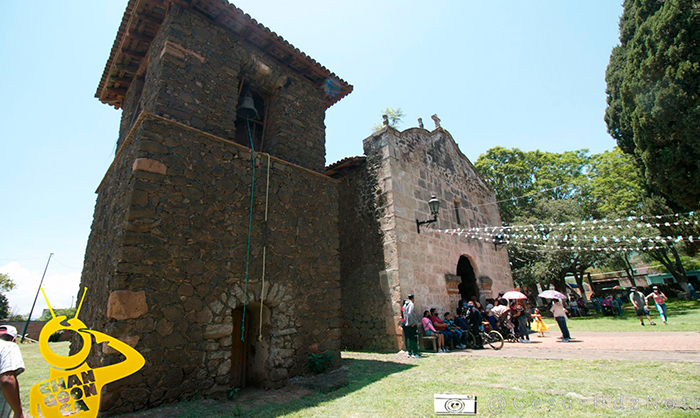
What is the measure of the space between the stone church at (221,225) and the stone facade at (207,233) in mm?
22

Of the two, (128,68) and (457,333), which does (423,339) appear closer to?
(457,333)

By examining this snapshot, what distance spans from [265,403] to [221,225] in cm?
277

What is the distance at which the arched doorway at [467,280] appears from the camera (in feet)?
39.4

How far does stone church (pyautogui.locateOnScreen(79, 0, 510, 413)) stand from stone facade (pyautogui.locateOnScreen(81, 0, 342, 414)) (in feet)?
0.07

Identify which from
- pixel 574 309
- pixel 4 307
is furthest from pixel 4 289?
pixel 574 309

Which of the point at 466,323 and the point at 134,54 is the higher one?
the point at 134,54

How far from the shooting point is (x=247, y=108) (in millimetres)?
6672

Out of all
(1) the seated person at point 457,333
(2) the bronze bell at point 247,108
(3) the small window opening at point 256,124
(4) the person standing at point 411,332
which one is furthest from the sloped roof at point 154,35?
(1) the seated person at point 457,333

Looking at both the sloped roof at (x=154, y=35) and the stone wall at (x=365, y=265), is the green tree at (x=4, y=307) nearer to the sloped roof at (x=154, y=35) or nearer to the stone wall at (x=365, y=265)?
the sloped roof at (x=154, y=35)

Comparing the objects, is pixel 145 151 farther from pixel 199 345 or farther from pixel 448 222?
pixel 448 222

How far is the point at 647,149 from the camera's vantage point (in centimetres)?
830

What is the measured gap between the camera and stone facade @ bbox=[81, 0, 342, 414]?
4.20m

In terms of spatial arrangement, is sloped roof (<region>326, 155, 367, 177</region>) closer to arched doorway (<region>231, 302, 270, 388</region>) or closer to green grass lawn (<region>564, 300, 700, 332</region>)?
arched doorway (<region>231, 302, 270, 388</region>)

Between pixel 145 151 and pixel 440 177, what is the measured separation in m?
9.65
